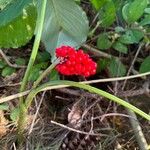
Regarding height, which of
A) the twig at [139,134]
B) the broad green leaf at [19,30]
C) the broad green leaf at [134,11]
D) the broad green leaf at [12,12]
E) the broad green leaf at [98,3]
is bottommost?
the twig at [139,134]

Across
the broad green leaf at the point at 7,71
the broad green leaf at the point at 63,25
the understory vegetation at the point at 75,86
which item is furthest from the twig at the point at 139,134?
the broad green leaf at the point at 7,71

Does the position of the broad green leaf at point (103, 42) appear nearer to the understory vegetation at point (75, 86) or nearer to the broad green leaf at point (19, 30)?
the understory vegetation at point (75, 86)

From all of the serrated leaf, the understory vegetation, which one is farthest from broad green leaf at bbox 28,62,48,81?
the serrated leaf

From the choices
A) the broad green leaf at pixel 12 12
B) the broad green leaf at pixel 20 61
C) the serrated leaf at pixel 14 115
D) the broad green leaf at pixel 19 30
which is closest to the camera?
the broad green leaf at pixel 12 12

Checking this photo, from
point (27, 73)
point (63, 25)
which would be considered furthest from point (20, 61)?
point (27, 73)

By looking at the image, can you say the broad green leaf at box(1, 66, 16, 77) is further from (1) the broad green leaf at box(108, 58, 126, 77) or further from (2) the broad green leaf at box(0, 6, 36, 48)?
(1) the broad green leaf at box(108, 58, 126, 77)

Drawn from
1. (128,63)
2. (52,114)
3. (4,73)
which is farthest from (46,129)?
(128,63)
